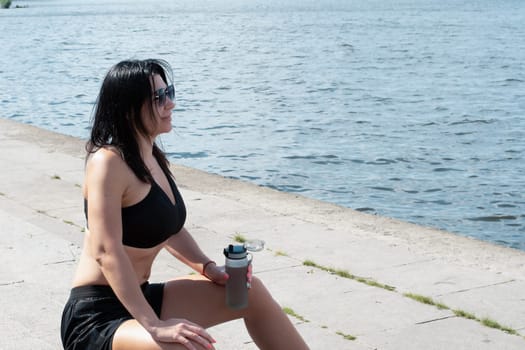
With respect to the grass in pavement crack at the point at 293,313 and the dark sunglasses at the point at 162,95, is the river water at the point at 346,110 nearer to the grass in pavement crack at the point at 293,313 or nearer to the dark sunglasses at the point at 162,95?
the grass in pavement crack at the point at 293,313

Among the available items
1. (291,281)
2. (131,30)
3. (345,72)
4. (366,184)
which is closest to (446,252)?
(291,281)

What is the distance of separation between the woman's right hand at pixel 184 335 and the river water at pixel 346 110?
24.5 ft

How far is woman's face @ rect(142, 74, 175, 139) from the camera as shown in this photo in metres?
3.29

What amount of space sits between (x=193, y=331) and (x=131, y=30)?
6095 centimetres

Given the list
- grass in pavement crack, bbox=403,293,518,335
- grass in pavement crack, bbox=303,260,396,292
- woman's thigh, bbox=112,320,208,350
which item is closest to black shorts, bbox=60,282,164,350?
woman's thigh, bbox=112,320,208,350

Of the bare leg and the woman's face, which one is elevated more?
the woman's face

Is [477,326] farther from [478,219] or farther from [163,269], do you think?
[478,219]

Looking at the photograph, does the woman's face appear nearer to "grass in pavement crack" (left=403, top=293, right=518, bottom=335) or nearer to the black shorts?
the black shorts

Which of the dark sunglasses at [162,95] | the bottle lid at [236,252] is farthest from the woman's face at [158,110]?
the bottle lid at [236,252]

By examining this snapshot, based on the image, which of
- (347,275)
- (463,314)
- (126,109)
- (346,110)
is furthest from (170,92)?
(346,110)

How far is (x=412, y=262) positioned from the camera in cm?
620

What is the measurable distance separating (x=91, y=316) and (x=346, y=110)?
61.5 feet

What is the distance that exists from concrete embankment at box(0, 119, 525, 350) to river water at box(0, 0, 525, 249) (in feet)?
11.1

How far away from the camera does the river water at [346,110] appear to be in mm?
12844
